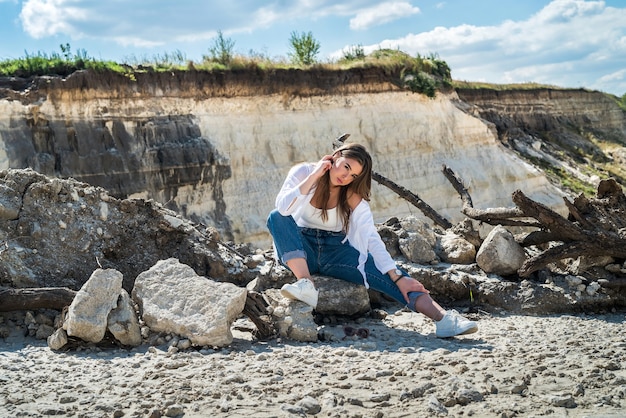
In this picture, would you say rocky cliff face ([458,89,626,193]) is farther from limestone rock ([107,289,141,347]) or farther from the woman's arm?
limestone rock ([107,289,141,347])

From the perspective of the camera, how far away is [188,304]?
4.49m

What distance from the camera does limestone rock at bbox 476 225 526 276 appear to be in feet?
19.7

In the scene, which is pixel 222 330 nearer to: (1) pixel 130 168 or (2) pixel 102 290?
(2) pixel 102 290

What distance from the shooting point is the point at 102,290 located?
4.35 meters

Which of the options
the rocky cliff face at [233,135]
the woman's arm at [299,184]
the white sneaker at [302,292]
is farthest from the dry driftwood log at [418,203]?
the rocky cliff face at [233,135]

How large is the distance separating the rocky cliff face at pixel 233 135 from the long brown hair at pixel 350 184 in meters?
10.1

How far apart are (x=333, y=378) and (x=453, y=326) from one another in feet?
4.16

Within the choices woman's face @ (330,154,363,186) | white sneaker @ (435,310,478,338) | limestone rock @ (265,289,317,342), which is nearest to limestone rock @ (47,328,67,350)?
limestone rock @ (265,289,317,342)

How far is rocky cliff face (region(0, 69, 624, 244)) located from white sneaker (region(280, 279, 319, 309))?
10378 mm

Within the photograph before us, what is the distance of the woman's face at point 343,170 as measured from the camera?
4824 millimetres

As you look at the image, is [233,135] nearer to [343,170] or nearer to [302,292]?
[343,170]

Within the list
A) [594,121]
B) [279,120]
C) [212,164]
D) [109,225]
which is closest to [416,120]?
[279,120]

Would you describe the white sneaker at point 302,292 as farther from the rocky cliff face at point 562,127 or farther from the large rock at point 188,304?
the rocky cliff face at point 562,127

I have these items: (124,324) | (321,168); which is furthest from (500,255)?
(124,324)
